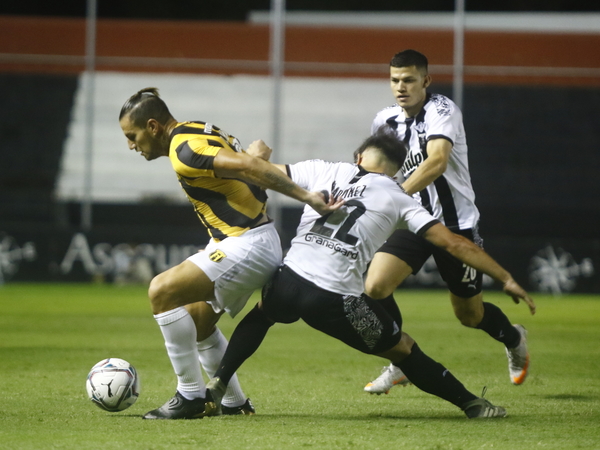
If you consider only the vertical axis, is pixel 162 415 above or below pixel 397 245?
below

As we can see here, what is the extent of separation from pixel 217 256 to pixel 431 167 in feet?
5.78

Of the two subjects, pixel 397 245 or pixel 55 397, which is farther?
pixel 397 245

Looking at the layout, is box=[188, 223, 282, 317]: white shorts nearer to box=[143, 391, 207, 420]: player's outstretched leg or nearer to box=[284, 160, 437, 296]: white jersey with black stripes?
box=[284, 160, 437, 296]: white jersey with black stripes

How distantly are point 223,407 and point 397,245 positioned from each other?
1820 millimetres

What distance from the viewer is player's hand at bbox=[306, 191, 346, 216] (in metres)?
4.63

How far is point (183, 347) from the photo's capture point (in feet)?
15.7

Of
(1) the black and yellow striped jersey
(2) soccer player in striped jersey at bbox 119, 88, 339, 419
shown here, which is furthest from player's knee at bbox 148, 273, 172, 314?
→ (1) the black and yellow striped jersey

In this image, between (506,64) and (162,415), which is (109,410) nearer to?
(162,415)

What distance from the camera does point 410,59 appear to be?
6.10 meters

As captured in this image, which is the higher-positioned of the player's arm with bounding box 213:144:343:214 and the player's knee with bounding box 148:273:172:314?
the player's arm with bounding box 213:144:343:214

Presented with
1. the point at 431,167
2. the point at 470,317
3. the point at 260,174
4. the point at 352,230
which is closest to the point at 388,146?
the point at 352,230

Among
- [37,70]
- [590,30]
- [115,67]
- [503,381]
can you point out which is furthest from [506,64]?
[503,381]

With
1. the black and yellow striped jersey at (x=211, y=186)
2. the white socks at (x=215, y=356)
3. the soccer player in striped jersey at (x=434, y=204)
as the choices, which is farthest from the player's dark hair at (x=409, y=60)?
the white socks at (x=215, y=356)

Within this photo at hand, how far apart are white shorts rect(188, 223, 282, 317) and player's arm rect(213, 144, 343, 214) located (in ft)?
1.25
